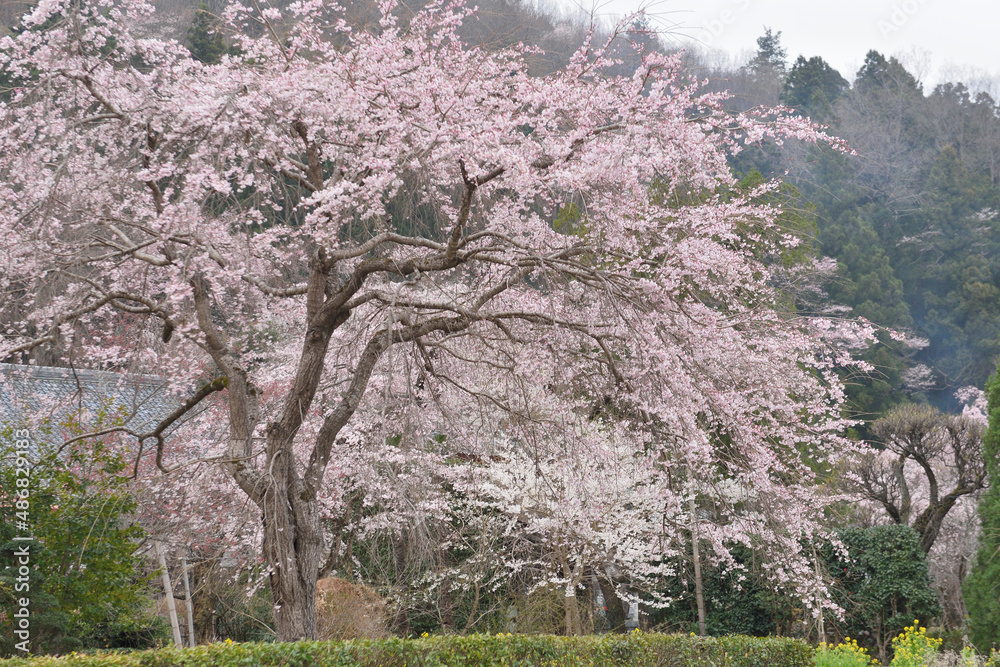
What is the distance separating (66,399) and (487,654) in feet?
14.7

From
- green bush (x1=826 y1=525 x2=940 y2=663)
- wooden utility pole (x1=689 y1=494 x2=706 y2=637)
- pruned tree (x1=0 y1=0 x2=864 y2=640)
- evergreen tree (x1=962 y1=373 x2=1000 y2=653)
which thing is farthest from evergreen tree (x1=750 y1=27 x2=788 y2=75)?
pruned tree (x1=0 y1=0 x2=864 y2=640)

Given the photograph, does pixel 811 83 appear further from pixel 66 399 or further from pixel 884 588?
pixel 66 399

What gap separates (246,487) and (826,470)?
8.59 meters

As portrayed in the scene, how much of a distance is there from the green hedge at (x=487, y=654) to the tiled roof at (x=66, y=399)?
2510mm

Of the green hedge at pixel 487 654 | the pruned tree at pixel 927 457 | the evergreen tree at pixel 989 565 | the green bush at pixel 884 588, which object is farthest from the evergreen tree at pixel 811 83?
the green hedge at pixel 487 654

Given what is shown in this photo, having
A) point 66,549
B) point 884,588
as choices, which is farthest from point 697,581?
point 66,549

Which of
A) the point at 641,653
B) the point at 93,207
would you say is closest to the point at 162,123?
the point at 93,207

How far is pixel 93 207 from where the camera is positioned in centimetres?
552

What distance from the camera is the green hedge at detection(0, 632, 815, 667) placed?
4062mm

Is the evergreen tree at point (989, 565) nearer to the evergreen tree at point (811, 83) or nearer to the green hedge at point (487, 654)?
the green hedge at point (487, 654)

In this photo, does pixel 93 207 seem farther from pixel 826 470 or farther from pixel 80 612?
pixel 826 470

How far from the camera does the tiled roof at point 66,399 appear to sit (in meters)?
6.89

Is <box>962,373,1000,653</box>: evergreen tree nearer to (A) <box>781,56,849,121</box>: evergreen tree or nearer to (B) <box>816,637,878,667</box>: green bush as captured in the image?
(B) <box>816,637,878,667</box>: green bush

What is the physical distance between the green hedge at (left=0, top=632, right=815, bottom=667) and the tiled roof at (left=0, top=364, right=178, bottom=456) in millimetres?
2510
